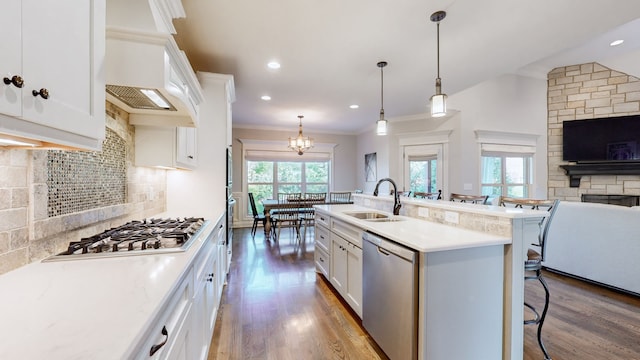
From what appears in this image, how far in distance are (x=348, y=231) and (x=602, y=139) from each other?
5.96 metres

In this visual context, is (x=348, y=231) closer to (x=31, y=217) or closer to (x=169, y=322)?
(x=169, y=322)

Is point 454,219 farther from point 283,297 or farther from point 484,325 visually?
point 283,297

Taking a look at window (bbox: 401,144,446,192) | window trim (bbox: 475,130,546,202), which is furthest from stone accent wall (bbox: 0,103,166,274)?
window trim (bbox: 475,130,546,202)

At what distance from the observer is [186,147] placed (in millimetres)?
2207

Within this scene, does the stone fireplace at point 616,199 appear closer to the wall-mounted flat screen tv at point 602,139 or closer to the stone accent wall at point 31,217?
the wall-mounted flat screen tv at point 602,139

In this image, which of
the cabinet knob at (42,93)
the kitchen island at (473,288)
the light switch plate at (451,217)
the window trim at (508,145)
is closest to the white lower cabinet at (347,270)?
the kitchen island at (473,288)

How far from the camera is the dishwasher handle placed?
1.46 m

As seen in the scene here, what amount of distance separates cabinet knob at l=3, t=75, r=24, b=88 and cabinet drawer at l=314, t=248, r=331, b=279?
254cm

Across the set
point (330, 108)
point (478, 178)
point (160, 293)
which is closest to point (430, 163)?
point (478, 178)

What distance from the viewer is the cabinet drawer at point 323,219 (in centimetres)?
275

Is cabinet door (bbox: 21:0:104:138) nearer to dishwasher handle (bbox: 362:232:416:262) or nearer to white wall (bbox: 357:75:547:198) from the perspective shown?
dishwasher handle (bbox: 362:232:416:262)

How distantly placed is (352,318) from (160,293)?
6.18 feet

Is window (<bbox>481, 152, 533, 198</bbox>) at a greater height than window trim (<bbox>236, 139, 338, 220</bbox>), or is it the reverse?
window trim (<bbox>236, 139, 338, 220</bbox>)

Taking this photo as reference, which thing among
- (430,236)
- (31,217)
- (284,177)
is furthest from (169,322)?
(284,177)
